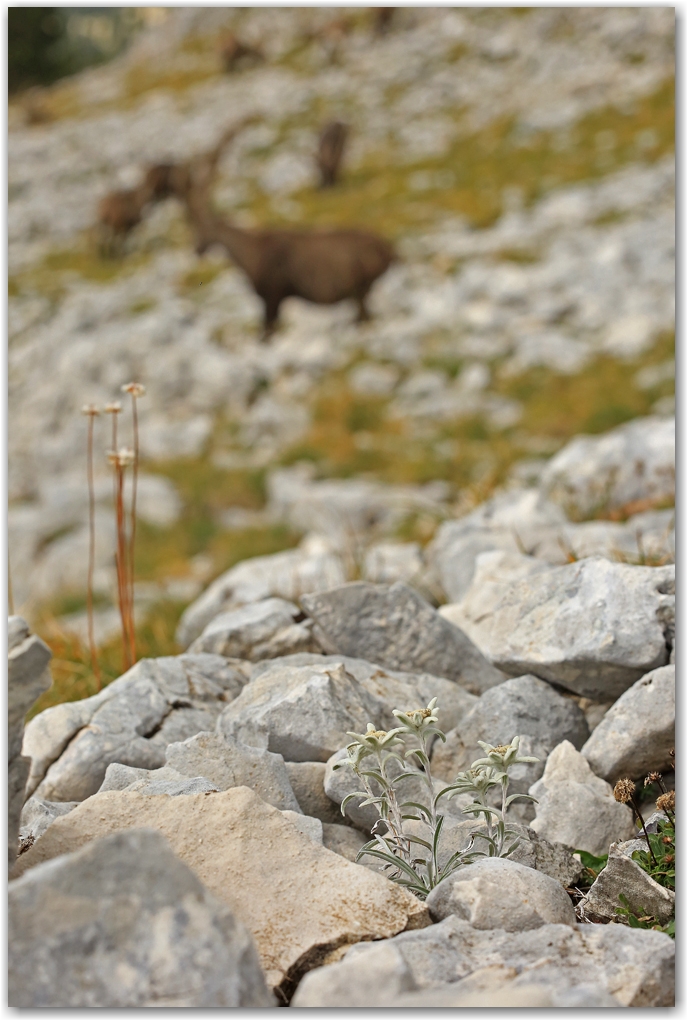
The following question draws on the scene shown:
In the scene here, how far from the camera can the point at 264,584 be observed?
13.6 feet

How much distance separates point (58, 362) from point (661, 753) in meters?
12.3

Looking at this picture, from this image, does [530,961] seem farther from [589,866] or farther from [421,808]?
[589,866]

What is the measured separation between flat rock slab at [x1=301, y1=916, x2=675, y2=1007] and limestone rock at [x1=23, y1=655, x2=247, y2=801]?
1081 millimetres

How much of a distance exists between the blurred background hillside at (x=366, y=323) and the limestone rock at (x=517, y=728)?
1.48 m

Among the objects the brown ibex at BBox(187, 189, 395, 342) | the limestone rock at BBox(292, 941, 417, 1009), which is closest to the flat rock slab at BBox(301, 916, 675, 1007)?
the limestone rock at BBox(292, 941, 417, 1009)

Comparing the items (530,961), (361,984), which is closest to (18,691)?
(361,984)

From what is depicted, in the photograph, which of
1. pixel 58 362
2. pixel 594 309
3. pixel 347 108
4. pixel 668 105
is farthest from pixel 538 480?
pixel 347 108

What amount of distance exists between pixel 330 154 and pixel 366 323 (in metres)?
8.24

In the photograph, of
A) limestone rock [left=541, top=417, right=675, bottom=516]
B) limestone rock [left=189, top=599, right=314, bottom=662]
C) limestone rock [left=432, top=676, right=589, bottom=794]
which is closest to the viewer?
limestone rock [left=432, top=676, right=589, bottom=794]

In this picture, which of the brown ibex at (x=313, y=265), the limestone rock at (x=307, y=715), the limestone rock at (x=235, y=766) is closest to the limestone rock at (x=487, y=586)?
the limestone rock at (x=307, y=715)

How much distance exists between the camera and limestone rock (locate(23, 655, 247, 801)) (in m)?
2.40

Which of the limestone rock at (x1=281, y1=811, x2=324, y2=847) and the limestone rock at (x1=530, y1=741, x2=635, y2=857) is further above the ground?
the limestone rock at (x1=281, y1=811, x2=324, y2=847)

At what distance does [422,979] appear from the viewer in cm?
143

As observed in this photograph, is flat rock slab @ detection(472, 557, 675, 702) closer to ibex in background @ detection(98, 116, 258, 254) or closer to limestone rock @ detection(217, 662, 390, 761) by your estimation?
limestone rock @ detection(217, 662, 390, 761)
